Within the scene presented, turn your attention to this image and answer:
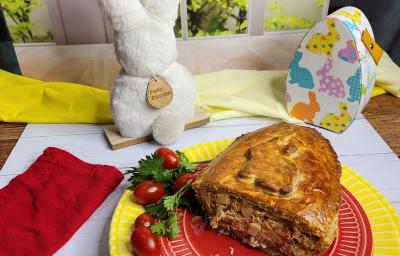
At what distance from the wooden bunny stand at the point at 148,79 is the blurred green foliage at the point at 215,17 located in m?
0.27

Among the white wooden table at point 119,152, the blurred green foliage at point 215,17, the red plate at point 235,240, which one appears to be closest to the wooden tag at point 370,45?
the white wooden table at point 119,152

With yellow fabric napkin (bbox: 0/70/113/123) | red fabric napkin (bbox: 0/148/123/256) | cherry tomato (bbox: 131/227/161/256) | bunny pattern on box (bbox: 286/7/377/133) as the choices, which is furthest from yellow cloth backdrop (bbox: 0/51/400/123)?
cherry tomato (bbox: 131/227/161/256)

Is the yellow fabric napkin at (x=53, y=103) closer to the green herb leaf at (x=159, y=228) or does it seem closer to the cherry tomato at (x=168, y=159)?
the cherry tomato at (x=168, y=159)

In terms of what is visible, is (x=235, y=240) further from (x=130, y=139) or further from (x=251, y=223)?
(x=130, y=139)

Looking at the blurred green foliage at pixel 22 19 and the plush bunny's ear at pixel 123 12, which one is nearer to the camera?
Result: the plush bunny's ear at pixel 123 12

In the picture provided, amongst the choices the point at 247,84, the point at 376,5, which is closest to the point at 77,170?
the point at 247,84

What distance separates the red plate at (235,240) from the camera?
2.68 ft

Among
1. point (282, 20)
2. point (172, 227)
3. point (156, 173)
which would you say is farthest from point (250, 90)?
point (172, 227)

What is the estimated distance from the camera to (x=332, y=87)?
128 cm

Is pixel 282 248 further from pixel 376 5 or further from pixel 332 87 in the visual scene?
pixel 376 5

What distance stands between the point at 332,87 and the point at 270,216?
651mm

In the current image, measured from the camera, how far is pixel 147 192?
2.99ft

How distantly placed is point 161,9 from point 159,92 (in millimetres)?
254

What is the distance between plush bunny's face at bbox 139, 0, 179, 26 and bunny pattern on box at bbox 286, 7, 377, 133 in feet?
1.54
